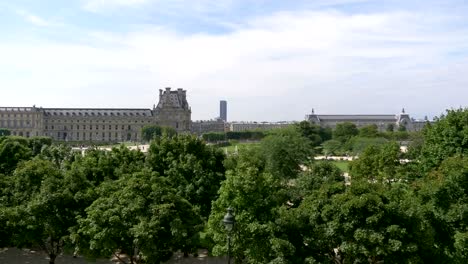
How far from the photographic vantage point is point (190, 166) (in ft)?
75.6

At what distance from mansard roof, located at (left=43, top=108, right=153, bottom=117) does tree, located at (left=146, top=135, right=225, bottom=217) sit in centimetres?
12116

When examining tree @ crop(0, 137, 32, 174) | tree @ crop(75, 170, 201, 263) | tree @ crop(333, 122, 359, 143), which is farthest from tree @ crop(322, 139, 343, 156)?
tree @ crop(75, 170, 201, 263)

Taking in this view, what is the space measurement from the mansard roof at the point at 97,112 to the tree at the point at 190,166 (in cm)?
12116

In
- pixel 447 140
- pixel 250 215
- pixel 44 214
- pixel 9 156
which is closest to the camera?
pixel 250 215

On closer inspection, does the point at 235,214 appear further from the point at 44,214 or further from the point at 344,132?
the point at 344,132

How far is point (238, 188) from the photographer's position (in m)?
16.3

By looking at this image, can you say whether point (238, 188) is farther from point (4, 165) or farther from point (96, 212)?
point (4, 165)

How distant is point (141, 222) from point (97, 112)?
438 feet

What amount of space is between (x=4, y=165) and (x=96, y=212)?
13561 mm

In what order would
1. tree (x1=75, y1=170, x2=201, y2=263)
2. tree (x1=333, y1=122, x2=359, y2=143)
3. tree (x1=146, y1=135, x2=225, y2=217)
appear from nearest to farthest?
tree (x1=75, y1=170, x2=201, y2=263), tree (x1=146, y1=135, x2=225, y2=217), tree (x1=333, y1=122, x2=359, y2=143)

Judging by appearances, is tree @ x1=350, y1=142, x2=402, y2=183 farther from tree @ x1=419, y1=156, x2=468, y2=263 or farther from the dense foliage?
tree @ x1=419, y1=156, x2=468, y2=263

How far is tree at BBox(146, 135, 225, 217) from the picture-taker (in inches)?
884

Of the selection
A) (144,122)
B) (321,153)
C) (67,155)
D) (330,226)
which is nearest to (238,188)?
(330,226)

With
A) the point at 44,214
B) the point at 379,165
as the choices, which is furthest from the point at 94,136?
the point at 44,214
